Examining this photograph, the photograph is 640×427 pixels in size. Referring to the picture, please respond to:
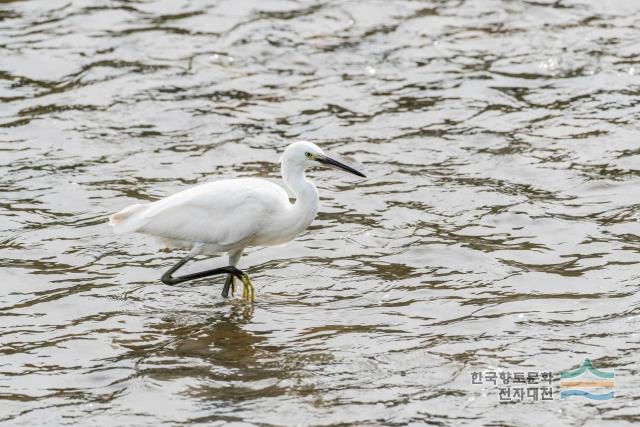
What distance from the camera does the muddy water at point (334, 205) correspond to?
24.7ft

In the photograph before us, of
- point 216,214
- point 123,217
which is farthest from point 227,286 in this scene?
point 123,217

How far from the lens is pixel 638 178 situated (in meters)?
11.0

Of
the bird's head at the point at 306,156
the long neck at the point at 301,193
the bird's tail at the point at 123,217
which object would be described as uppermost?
the bird's head at the point at 306,156

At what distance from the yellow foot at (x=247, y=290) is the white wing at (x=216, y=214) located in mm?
264

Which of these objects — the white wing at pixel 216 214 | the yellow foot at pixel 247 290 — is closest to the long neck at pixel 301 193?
the white wing at pixel 216 214

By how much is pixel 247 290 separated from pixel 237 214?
576 mm

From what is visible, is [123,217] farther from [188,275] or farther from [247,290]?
[247,290]

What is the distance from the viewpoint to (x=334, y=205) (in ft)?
35.9

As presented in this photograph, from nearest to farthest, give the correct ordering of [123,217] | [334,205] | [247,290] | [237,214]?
[237,214]
[247,290]
[123,217]
[334,205]

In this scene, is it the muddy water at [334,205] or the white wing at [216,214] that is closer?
the muddy water at [334,205]

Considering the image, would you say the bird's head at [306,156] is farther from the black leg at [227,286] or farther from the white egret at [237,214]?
the black leg at [227,286]

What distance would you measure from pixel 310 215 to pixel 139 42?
20.1ft

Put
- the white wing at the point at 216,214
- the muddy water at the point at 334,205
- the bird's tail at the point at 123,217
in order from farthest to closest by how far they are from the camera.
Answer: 1. the bird's tail at the point at 123,217
2. the white wing at the point at 216,214
3. the muddy water at the point at 334,205

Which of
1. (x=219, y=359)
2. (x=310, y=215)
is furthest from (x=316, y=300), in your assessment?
(x=219, y=359)
